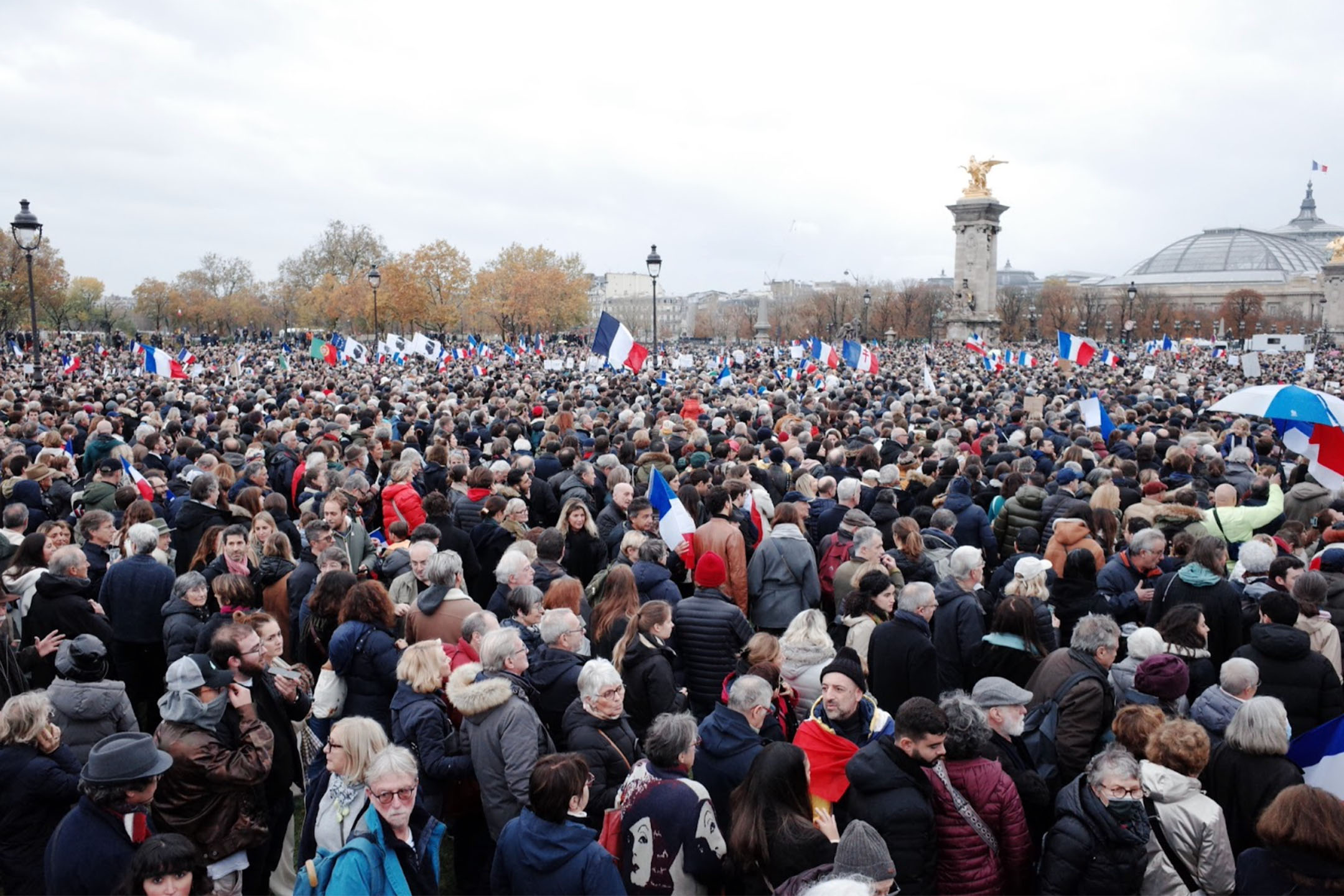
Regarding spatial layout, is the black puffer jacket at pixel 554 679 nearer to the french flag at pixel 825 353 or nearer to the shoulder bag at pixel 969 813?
the shoulder bag at pixel 969 813

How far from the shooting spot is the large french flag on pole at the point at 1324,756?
4.61m

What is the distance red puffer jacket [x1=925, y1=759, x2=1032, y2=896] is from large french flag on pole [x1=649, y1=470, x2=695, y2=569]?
4175mm

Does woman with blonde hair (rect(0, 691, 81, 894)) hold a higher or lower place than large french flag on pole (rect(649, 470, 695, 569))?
lower

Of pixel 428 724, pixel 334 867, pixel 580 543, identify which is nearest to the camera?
pixel 334 867

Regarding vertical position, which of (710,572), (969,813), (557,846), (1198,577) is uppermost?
(710,572)

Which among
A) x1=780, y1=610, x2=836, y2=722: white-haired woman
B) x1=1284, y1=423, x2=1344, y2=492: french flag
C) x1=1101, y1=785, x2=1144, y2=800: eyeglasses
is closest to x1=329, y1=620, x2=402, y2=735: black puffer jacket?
x1=780, y1=610, x2=836, y2=722: white-haired woman

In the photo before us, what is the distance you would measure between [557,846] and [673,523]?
489 cm

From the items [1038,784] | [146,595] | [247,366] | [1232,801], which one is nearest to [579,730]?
[1038,784]

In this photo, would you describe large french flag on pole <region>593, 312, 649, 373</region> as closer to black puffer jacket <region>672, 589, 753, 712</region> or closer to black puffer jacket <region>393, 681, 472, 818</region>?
black puffer jacket <region>672, 589, 753, 712</region>

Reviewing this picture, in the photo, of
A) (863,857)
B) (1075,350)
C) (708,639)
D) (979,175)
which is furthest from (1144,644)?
(979,175)

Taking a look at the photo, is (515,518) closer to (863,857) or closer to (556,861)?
(556,861)

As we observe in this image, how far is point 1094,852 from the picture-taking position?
4.02 meters

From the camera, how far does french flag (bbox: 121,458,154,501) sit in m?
9.52

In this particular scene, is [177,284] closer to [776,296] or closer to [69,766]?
[776,296]
